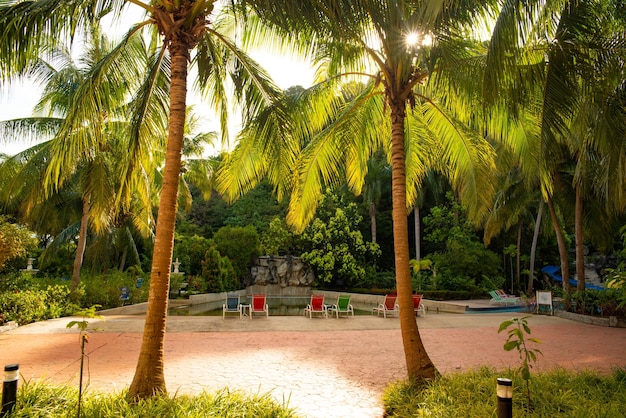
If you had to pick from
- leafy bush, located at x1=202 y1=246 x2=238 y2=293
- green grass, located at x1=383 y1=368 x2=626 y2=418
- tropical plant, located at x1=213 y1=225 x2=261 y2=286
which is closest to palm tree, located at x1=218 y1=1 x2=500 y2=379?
green grass, located at x1=383 y1=368 x2=626 y2=418

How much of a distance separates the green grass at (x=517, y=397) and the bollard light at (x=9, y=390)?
12.5 ft

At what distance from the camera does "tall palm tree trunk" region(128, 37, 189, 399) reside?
4.45 metres

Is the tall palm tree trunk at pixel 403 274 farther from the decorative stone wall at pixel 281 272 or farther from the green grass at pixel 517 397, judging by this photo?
the decorative stone wall at pixel 281 272

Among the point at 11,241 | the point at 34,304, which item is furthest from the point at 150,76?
the point at 34,304

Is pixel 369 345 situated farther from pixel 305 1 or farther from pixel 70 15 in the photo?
pixel 70 15

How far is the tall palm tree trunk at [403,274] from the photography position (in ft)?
18.0

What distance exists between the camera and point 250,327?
1103 centimetres

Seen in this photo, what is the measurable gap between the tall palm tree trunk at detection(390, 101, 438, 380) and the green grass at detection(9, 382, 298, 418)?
6.42 feet

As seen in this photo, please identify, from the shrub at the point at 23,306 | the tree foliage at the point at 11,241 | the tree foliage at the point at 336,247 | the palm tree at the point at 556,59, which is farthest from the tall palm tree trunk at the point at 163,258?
the tree foliage at the point at 336,247

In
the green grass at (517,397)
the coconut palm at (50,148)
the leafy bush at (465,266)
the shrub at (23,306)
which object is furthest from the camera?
the leafy bush at (465,266)

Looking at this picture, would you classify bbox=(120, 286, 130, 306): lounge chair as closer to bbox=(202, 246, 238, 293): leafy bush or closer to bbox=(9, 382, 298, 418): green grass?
bbox=(202, 246, 238, 293): leafy bush

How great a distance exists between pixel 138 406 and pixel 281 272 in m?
23.5

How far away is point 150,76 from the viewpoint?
6.25 m

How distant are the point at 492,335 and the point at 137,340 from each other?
28.2 feet
